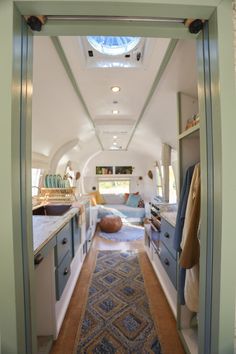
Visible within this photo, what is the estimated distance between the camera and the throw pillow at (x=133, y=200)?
5.90m

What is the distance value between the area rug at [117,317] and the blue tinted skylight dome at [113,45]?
7.46ft

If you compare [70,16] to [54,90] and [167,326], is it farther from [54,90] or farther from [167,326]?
[167,326]

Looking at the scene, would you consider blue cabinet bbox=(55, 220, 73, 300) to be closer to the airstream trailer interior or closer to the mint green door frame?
the airstream trailer interior

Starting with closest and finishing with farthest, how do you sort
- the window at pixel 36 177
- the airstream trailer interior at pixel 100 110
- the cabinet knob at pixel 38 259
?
the cabinet knob at pixel 38 259, the airstream trailer interior at pixel 100 110, the window at pixel 36 177

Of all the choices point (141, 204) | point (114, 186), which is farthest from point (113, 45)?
point (114, 186)

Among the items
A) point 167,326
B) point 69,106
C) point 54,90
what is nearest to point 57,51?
point 54,90

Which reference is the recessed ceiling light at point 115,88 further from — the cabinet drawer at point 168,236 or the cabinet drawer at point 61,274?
the cabinet drawer at point 61,274

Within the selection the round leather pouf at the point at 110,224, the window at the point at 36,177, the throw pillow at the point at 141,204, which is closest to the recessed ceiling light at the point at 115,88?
the window at the point at 36,177

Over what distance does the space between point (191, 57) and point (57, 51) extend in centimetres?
91

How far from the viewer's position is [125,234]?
414 centimetres

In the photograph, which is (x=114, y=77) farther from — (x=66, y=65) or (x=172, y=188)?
(x=172, y=188)

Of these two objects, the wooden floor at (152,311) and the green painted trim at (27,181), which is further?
the wooden floor at (152,311)

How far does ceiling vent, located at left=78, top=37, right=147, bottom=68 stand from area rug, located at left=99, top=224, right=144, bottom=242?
3.28 metres

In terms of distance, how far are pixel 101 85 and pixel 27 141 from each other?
1.29 meters
